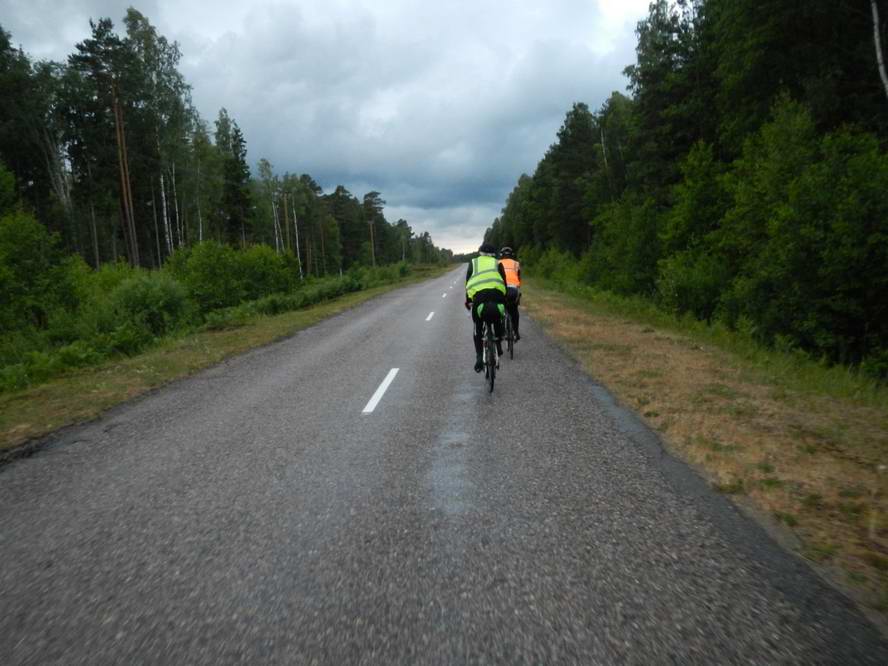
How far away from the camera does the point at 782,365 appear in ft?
27.1

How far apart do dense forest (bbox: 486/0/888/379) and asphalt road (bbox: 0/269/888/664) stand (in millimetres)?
7287

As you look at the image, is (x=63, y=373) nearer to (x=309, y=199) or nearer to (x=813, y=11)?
(x=813, y=11)

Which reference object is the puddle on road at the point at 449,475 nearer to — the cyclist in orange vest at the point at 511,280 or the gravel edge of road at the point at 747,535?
the gravel edge of road at the point at 747,535

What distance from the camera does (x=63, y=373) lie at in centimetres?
986

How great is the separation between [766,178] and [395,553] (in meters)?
13.6

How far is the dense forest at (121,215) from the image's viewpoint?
15117mm

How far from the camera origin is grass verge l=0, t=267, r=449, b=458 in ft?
20.7

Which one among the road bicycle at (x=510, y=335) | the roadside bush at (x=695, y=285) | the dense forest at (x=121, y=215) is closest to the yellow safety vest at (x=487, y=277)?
the road bicycle at (x=510, y=335)

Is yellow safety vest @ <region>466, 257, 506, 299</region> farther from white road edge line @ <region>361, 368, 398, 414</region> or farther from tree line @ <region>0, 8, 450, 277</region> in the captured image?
tree line @ <region>0, 8, 450, 277</region>

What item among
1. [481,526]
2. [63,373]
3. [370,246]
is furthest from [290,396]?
[370,246]

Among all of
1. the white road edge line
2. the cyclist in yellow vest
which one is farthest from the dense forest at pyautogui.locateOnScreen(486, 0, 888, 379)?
the white road edge line

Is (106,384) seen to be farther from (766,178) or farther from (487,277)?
(766,178)

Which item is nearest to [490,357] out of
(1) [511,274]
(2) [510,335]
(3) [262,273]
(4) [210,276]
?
(2) [510,335]

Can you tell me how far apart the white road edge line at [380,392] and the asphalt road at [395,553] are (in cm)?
39
